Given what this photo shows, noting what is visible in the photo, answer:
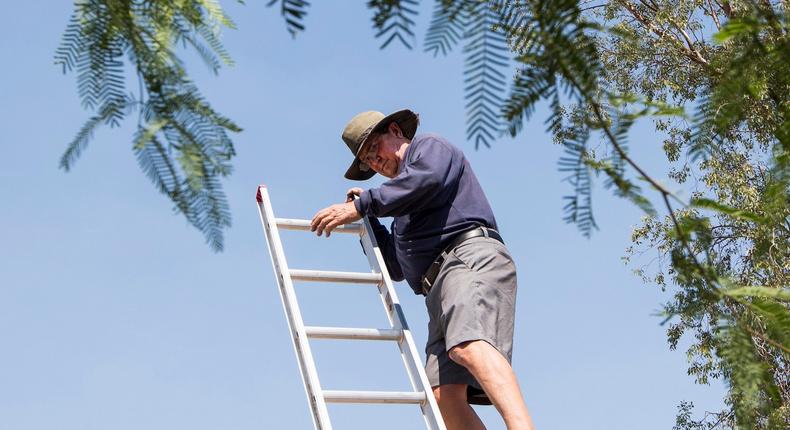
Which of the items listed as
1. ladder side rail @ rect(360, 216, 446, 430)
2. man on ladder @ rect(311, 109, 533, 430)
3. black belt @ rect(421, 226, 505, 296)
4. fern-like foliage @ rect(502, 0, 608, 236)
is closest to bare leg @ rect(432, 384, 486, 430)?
man on ladder @ rect(311, 109, 533, 430)

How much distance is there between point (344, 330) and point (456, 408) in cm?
45

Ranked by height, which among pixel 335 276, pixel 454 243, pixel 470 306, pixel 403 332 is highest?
pixel 335 276

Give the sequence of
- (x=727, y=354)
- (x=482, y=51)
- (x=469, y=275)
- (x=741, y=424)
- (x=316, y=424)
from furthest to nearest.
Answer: (x=469, y=275)
(x=316, y=424)
(x=741, y=424)
(x=727, y=354)
(x=482, y=51)

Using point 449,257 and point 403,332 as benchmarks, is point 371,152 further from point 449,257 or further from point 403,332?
point 403,332

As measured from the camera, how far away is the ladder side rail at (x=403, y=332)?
325 centimetres

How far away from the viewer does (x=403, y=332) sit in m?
3.56

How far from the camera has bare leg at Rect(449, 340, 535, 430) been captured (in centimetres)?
302

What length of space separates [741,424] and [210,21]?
4.72 ft

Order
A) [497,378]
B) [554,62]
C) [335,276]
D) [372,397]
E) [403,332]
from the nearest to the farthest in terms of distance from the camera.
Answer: [554,62] < [497,378] < [372,397] < [403,332] < [335,276]

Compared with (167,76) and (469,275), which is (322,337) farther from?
(167,76)

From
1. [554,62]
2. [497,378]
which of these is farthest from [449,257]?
[554,62]

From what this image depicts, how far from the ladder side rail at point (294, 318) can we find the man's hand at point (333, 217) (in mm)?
194

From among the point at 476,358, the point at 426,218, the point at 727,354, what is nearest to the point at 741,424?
the point at 727,354

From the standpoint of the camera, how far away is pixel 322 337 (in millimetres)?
3438
